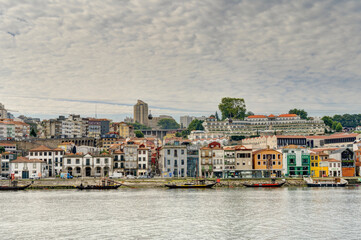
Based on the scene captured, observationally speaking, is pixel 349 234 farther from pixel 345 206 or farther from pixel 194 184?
pixel 194 184

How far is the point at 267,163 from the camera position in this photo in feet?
396

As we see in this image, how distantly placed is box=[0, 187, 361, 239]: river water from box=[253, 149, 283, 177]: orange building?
41.1 meters

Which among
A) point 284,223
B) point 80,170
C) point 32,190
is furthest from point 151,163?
point 284,223

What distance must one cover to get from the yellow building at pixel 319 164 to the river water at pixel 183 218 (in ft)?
141

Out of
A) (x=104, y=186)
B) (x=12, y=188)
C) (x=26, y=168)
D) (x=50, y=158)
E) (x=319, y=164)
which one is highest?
(x=50, y=158)

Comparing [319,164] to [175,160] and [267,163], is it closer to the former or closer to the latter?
[267,163]

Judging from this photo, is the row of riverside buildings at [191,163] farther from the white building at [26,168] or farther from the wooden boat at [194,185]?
the wooden boat at [194,185]

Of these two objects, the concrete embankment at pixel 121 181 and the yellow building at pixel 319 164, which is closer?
the concrete embankment at pixel 121 181

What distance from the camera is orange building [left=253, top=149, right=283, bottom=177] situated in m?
120

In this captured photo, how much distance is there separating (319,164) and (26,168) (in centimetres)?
7349

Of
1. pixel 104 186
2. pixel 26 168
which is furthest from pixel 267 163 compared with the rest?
pixel 26 168

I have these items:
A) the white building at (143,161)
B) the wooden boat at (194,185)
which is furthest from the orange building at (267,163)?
the white building at (143,161)

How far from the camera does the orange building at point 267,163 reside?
120 m

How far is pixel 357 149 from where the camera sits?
→ 136 m
